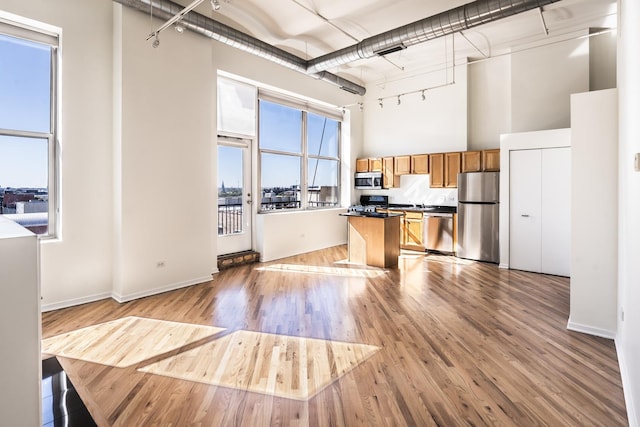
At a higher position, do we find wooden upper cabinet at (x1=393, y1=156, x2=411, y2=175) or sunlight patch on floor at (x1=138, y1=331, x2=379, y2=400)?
wooden upper cabinet at (x1=393, y1=156, x2=411, y2=175)

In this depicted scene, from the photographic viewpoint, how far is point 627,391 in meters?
2.16

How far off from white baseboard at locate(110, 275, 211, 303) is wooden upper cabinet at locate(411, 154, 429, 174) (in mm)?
5158

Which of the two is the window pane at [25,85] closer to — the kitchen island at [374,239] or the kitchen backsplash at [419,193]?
the kitchen island at [374,239]

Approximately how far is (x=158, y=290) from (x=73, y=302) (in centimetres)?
95

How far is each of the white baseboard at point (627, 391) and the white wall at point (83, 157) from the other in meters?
5.27

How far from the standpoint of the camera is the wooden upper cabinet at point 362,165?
28.0 feet

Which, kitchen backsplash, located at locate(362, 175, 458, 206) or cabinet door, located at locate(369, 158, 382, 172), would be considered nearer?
kitchen backsplash, located at locate(362, 175, 458, 206)

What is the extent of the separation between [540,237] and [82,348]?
6491 mm

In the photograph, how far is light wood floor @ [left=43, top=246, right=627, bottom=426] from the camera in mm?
2047

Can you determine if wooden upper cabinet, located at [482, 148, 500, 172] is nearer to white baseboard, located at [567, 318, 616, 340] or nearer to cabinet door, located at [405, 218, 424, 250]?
cabinet door, located at [405, 218, 424, 250]

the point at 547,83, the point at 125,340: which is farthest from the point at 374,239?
the point at 547,83

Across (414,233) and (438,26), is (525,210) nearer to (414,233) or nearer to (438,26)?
(414,233)

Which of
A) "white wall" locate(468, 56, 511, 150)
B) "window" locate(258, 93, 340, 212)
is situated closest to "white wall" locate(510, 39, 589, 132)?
"white wall" locate(468, 56, 511, 150)

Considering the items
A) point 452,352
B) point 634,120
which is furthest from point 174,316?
point 634,120
